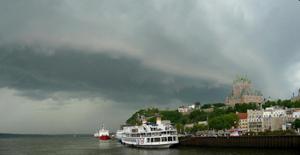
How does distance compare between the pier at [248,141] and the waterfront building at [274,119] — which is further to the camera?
the waterfront building at [274,119]

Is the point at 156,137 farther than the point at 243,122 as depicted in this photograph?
No

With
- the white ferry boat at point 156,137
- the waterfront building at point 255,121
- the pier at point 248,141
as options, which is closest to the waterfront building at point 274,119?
the waterfront building at point 255,121

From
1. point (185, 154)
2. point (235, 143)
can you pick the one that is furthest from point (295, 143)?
point (185, 154)

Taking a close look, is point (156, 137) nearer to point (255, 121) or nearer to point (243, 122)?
point (255, 121)

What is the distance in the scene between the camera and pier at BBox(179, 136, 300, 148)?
96338 millimetres

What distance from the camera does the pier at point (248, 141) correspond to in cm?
9634

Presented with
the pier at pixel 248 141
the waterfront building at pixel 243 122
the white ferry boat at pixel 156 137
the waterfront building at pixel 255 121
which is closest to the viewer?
the pier at pixel 248 141

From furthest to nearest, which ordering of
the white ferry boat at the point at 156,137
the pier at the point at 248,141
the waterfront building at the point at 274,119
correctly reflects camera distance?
the waterfront building at the point at 274,119, the white ferry boat at the point at 156,137, the pier at the point at 248,141

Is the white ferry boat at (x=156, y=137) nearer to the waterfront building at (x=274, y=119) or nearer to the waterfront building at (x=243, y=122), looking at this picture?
the waterfront building at (x=274, y=119)

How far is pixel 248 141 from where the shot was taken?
106250mm

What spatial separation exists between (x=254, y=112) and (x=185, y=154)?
4311 inches

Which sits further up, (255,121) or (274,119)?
(274,119)

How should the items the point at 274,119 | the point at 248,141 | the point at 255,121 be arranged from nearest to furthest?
1. the point at 248,141
2. the point at 274,119
3. the point at 255,121

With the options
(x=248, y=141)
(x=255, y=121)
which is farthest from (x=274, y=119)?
(x=248, y=141)
